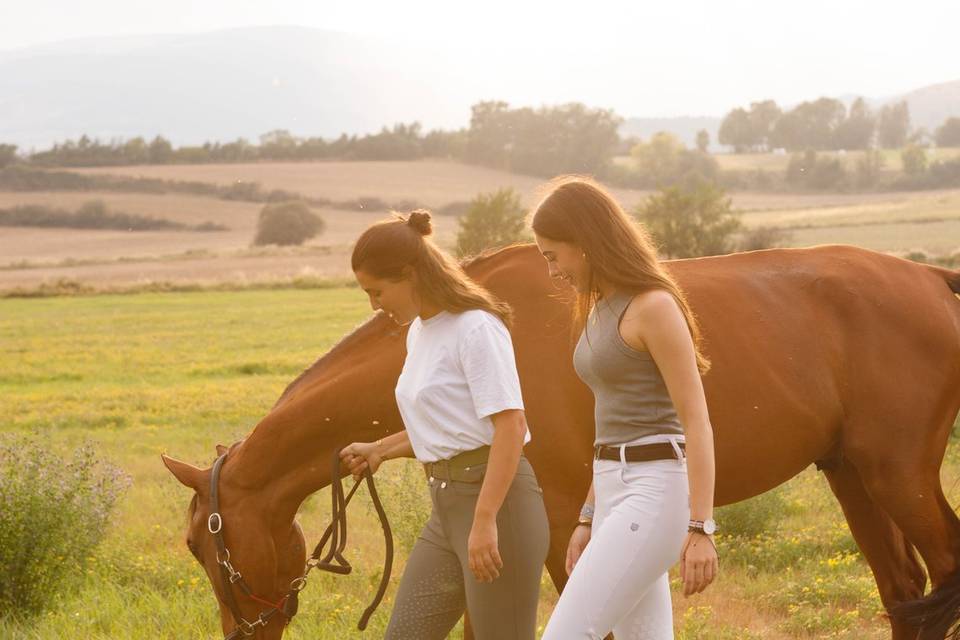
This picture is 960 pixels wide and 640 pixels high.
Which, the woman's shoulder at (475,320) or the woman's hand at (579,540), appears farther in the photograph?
the woman's hand at (579,540)

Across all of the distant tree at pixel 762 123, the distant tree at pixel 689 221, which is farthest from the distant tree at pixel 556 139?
the distant tree at pixel 689 221

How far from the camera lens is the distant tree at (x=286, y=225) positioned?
202 feet

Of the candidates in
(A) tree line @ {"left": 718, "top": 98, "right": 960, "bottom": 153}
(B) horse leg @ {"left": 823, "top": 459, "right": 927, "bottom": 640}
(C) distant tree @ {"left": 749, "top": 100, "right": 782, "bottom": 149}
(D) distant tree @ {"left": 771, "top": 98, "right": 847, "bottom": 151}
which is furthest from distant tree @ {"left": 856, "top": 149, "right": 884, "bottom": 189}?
(B) horse leg @ {"left": 823, "top": 459, "right": 927, "bottom": 640}

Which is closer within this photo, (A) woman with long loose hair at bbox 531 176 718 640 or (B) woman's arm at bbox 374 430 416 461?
(A) woman with long loose hair at bbox 531 176 718 640

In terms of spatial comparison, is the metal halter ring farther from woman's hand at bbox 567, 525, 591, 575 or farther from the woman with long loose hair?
the woman with long loose hair

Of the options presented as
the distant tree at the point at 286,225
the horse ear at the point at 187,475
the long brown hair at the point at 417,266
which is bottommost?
the distant tree at the point at 286,225

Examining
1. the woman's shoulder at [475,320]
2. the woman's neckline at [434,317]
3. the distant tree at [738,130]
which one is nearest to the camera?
the woman's shoulder at [475,320]

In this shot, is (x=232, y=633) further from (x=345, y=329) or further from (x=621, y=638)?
(x=345, y=329)

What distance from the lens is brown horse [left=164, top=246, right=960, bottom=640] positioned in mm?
4348

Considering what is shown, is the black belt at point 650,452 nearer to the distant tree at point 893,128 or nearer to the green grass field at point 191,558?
the green grass field at point 191,558

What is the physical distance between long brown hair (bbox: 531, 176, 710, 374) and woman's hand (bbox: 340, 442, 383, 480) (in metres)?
1.14

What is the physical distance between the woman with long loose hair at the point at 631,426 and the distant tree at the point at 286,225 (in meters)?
59.1

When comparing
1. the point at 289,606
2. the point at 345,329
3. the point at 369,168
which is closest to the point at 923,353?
the point at 289,606

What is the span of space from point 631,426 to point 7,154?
86401 millimetres
